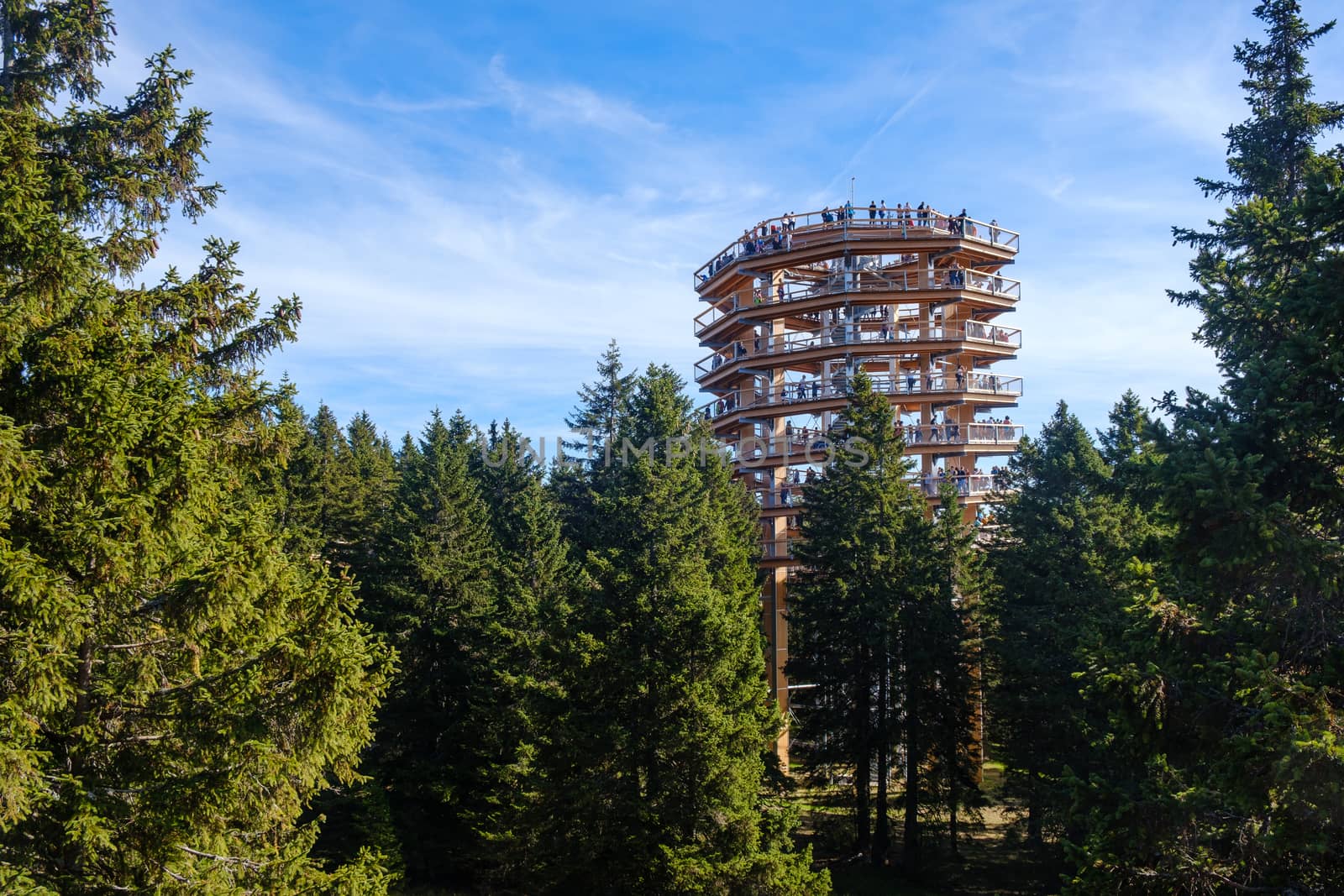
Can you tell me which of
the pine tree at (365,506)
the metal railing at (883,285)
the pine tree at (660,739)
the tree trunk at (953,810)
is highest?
the metal railing at (883,285)

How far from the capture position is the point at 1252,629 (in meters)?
11.2

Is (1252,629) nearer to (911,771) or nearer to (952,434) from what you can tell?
(911,771)

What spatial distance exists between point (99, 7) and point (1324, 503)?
17.5 m

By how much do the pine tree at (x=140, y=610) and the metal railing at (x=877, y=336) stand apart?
94.5ft

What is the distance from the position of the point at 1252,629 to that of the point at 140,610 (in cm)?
1310

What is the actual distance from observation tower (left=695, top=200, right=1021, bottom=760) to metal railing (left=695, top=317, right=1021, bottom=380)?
55 mm

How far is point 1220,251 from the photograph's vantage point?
1578 centimetres

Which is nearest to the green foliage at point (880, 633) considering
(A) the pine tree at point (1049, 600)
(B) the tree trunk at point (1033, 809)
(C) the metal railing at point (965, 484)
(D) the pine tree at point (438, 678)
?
(A) the pine tree at point (1049, 600)

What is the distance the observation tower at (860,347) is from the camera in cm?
3750

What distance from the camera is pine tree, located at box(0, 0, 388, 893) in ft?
31.1

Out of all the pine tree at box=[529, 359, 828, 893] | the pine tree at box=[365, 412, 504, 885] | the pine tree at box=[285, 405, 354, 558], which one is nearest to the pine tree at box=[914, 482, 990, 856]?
the pine tree at box=[529, 359, 828, 893]

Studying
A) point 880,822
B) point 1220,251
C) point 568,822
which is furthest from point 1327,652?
point 880,822

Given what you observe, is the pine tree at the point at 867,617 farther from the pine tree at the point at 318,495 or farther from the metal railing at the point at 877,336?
the pine tree at the point at 318,495

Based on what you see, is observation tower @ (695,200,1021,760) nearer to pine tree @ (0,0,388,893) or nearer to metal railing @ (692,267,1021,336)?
metal railing @ (692,267,1021,336)
